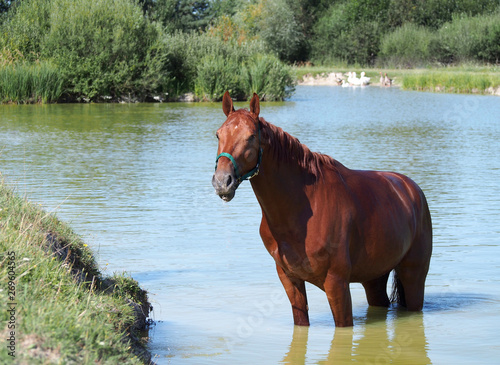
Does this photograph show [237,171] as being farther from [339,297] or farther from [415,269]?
[415,269]

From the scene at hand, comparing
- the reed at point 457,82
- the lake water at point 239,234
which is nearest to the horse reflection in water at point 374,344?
the lake water at point 239,234

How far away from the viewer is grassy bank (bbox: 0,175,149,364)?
3352mm

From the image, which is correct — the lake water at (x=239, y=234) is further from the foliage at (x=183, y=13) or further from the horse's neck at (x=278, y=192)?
the foliage at (x=183, y=13)

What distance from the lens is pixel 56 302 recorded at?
3822mm

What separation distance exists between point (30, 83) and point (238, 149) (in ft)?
98.6

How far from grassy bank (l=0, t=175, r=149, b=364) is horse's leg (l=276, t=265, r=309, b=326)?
1.08 meters

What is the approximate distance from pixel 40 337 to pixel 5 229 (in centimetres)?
172

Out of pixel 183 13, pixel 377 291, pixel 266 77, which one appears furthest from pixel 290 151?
pixel 183 13

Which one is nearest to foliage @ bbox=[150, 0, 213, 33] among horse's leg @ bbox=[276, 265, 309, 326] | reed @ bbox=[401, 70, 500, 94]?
reed @ bbox=[401, 70, 500, 94]

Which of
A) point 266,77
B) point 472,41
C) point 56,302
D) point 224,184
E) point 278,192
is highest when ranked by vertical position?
point 472,41

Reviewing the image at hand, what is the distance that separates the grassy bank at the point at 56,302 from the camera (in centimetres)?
335

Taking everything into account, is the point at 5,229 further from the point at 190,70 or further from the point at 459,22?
the point at 459,22

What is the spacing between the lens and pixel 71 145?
18984mm

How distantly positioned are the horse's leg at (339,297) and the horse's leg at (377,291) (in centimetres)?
99
